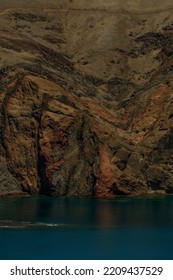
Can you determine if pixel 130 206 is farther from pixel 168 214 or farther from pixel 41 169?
pixel 41 169

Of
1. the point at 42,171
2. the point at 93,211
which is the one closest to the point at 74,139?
the point at 42,171

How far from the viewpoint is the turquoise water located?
8500 centimetres

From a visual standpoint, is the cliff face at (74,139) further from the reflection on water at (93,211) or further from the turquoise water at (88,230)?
the turquoise water at (88,230)

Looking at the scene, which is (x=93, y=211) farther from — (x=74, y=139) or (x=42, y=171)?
(x=74, y=139)

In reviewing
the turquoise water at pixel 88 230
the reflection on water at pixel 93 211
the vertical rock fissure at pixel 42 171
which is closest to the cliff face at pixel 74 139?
the vertical rock fissure at pixel 42 171

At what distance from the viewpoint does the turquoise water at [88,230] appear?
8500 centimetres

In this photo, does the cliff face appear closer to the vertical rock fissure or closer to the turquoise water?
the vertical rock fissure

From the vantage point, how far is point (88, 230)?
103m

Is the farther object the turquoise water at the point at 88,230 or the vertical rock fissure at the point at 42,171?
the vertical rock fissure at the point at 42,171

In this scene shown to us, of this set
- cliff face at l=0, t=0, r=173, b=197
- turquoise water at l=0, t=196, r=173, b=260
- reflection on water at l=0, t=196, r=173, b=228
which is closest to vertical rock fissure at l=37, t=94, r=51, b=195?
cliff face at l=0, t=0, r=173, b=197

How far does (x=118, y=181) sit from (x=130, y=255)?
80724mm
